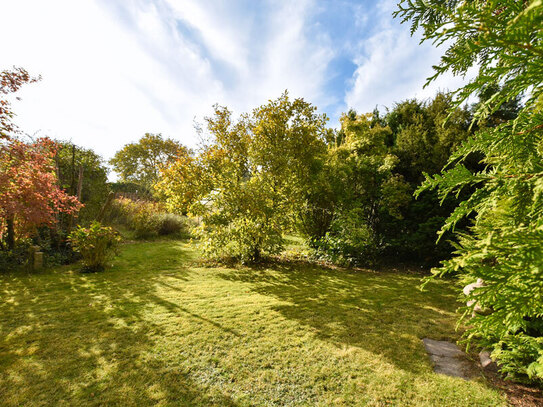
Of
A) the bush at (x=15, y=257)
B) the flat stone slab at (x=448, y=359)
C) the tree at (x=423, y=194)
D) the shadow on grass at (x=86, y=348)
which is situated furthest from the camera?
the tree at (x=423, y=194)

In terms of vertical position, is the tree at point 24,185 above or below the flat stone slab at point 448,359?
above

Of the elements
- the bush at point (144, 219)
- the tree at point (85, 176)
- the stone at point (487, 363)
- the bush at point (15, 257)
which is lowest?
the stone at point (487, 363)

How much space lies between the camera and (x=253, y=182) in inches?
271

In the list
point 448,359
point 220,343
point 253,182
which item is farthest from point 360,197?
point 220,343

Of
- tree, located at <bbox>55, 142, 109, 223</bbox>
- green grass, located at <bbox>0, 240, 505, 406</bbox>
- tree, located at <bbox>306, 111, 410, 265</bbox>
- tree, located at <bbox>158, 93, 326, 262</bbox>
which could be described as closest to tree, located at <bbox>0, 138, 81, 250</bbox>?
green grass, located at <bbox>0, 240, 505, 406</bbox>

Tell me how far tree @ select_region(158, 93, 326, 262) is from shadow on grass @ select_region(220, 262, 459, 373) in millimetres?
1121

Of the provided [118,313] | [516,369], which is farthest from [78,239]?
[516,369]

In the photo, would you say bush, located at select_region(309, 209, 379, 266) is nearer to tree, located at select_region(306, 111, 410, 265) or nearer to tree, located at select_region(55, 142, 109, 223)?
tree, located at select_region(306, 111, 410, 265)

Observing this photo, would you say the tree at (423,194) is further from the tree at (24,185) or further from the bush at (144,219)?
the tree at (24,185)

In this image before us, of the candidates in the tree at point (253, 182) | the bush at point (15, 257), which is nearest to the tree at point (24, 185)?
the bush at point (15, 257)

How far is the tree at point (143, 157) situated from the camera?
26.7 meters

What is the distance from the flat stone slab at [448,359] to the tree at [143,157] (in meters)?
28.1

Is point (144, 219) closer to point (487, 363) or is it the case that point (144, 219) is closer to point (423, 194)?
point (423, 194)

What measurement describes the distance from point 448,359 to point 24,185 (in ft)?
28.6
